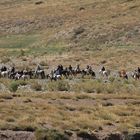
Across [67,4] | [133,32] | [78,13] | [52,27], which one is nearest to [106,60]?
[133,32]

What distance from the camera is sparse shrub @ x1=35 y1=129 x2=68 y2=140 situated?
26.6m

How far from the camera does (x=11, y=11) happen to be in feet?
469

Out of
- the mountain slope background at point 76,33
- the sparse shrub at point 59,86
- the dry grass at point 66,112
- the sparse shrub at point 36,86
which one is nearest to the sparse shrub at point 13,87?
the sparse shrub at point 36,86

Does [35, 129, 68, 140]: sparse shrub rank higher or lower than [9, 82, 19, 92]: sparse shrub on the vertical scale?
lower

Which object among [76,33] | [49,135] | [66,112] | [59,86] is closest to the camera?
[49,135]

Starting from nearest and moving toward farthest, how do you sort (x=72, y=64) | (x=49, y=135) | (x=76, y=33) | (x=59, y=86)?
1. (x=49, y=135)
2. (x=59, y=86)
3. (x=72, y=64)
4. (x=76, y=33)

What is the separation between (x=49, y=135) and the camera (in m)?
26.6

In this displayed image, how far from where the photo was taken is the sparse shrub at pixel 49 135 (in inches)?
1046

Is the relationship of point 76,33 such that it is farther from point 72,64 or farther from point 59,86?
point 59,86

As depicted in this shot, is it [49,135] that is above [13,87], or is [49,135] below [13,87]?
below

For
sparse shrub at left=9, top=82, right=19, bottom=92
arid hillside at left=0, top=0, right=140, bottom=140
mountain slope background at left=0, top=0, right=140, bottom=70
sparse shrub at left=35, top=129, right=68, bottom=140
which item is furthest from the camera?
mountain slope background at left=0, top=0, right=140, bottom=70

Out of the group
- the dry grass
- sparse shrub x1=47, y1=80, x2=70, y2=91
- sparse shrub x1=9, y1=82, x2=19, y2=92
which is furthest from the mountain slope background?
the dry grass

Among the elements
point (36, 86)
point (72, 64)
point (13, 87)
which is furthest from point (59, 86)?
point (72, 64)

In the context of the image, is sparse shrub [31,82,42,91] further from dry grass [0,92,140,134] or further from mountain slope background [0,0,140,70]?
mountain slope background [0,0,140,70]
